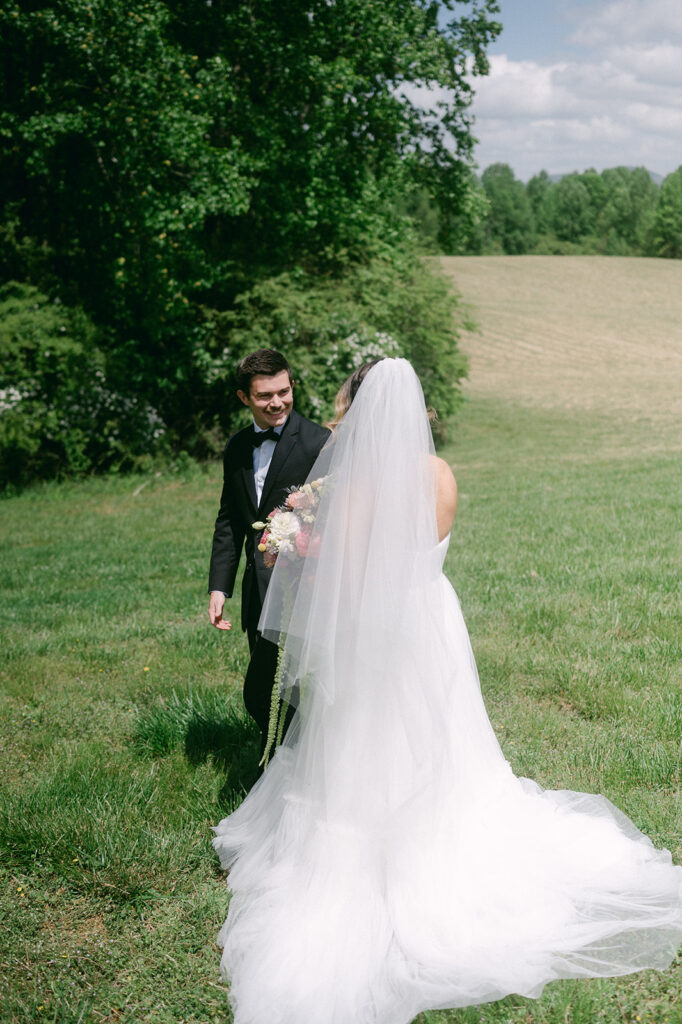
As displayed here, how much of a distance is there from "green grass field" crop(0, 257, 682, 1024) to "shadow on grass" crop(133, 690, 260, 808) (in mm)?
13

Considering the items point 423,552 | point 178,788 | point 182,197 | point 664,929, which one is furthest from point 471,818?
point 182,197

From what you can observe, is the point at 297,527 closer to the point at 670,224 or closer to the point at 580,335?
the point at 580,335

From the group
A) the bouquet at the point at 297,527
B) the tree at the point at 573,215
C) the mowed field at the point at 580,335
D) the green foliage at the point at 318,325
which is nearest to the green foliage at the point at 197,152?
the green foliage at the point at 318,325

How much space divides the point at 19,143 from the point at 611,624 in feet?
49.1

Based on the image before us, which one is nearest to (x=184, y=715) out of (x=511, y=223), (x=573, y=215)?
(x=511, y=223)

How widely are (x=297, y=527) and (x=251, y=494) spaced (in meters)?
Answer: 0.87

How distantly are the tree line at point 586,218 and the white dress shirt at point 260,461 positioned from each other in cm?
9368

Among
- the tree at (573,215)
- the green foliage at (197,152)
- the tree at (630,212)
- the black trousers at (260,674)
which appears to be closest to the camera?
the black trousers at (260,674)

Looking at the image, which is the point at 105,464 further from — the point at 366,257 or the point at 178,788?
the point at 178,788

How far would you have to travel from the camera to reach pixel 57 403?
1652 centimetres

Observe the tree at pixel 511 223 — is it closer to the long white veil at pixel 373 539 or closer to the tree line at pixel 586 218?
the tree line at pixel 586 218

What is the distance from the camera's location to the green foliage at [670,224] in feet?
300

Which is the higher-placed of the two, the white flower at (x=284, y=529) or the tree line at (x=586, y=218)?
the tree line at (x=586, y=218)

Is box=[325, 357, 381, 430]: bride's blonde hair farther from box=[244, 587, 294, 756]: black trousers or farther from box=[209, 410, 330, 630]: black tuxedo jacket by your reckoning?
box=[244, 587, 294, 756]: black trousers
